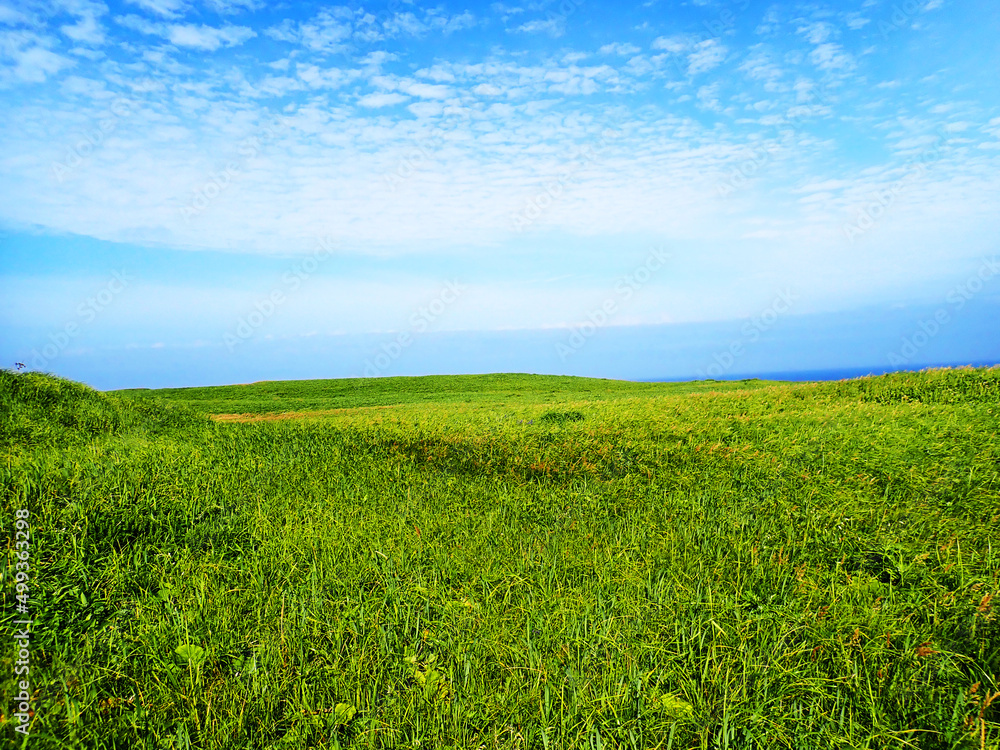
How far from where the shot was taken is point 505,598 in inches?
190

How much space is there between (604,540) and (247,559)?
3892mm

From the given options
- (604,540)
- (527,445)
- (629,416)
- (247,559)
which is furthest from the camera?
(629,416)

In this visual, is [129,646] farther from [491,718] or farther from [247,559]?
[491,718]

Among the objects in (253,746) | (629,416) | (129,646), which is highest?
(629,416)

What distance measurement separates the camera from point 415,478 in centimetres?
880

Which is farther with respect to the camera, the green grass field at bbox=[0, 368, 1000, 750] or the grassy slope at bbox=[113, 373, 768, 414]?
the grassy slope at bbox=[113, 373, 768, 414]

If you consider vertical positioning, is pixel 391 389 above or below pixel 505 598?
above

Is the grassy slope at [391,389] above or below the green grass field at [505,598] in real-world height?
above

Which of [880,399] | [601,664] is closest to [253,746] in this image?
[601,664]

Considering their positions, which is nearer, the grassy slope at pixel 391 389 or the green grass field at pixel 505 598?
the green grass field at pixel 505 598

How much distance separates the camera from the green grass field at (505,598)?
3482 mm

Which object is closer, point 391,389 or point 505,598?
point 505,598

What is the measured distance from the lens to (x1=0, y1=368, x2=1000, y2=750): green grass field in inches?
137

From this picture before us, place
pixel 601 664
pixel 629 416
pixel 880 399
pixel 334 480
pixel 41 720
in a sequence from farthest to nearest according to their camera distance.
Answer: pixel 880 399
pixel 629 416
pixel 334 480
pixel 601 664
pixel 41 720
